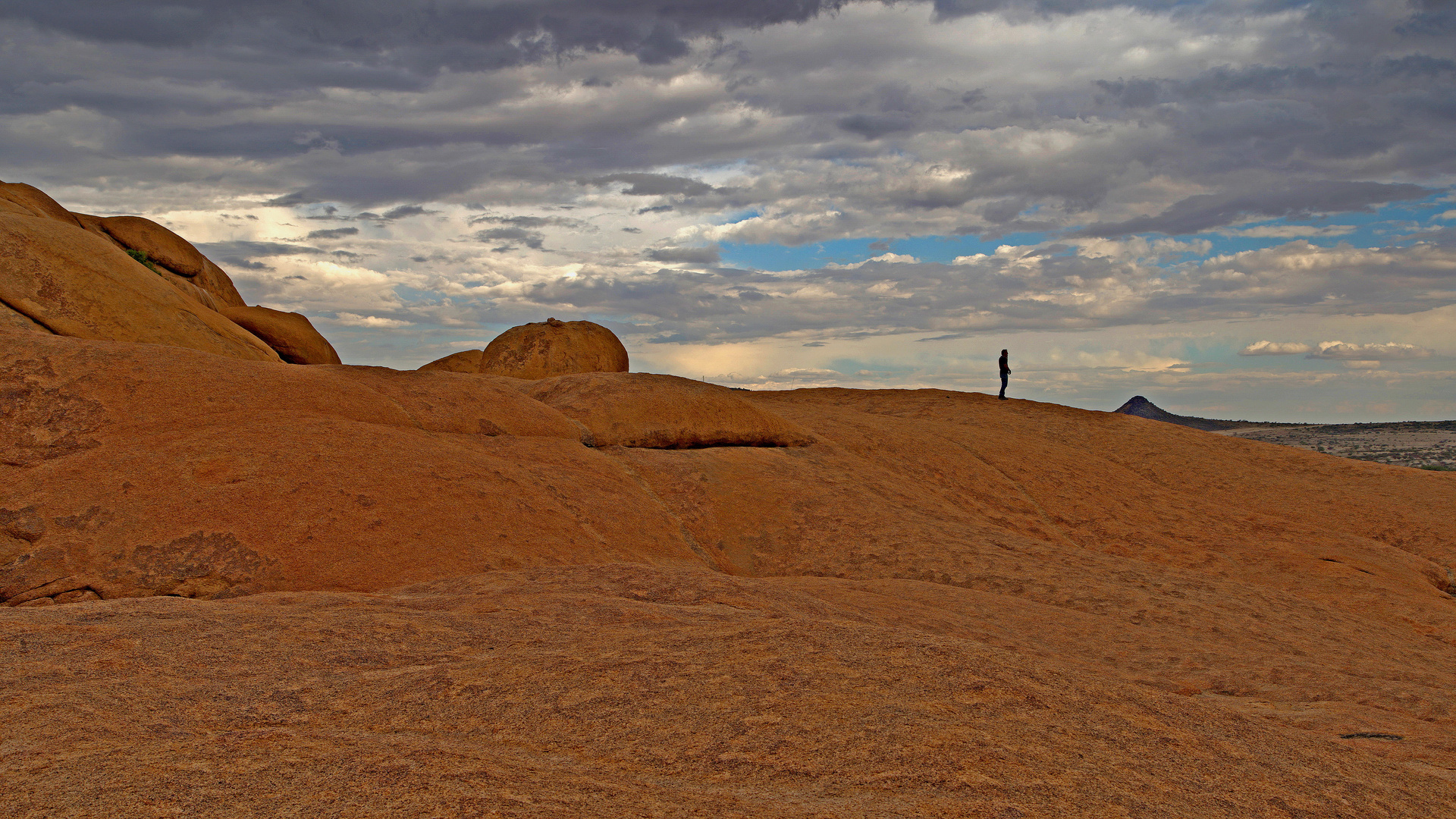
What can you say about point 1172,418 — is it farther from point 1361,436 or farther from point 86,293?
point 86,293

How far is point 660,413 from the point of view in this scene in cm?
1304

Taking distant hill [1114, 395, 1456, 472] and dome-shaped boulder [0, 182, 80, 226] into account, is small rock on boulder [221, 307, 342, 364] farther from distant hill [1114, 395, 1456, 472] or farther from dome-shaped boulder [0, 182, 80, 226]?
distant hill [1114, 395, 1456, 472]

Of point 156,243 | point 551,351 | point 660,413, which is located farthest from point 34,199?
point 660,413

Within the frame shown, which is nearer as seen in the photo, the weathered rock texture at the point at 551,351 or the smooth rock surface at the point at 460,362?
the weathered rock texture at the point at 551,351

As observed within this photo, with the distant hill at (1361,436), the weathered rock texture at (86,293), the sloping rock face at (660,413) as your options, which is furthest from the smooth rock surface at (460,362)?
the distant hill at (1361,436)

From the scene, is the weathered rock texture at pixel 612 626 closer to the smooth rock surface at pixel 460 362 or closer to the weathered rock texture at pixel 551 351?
the weathered rock texture at pixel 551 351

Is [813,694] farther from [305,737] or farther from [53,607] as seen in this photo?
[53,607]

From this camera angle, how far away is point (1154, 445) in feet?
69.3

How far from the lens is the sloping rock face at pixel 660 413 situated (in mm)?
12531

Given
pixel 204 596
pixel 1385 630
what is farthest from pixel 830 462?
pixel 204 596

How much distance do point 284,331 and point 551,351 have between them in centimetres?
696

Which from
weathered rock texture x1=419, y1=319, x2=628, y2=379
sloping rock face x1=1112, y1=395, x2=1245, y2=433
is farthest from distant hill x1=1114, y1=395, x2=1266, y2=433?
weathered rock texture x1=419, y1=319, x2=628, y2=379

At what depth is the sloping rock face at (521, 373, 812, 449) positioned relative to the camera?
41.1 ft

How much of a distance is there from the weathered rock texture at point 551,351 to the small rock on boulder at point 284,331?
3.83m
